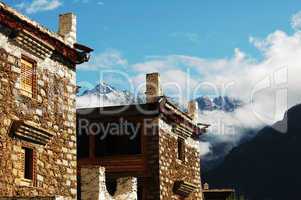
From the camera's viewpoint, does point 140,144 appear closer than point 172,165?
Yes

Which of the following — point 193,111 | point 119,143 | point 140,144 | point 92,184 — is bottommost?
point 92,184

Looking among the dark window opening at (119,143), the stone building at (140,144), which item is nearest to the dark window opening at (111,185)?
the stone building at (140,144)

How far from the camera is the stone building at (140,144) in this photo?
2414 centimetres

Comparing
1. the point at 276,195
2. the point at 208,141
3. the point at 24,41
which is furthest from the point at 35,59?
the point at 208,141

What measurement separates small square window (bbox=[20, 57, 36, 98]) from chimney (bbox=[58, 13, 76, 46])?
213 cm

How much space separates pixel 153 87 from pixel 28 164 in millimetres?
10046

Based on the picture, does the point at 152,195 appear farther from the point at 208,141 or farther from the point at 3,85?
the point at 208,141

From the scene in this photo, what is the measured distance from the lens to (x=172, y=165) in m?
25.7

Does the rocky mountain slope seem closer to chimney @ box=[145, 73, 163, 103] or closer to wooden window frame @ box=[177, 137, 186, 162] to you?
wooden window frame @ box=[177, 137, 186, 162]

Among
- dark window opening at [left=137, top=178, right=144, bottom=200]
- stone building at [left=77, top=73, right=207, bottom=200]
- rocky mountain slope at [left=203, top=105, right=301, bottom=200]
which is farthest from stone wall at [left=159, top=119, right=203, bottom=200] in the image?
rocky mountain slope at [left=203, top=105, right=301, bottom=200]

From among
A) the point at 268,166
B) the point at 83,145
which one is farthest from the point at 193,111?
the point at 268,166

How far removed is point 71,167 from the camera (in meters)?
17.5

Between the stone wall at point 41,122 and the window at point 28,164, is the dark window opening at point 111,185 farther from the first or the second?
the window at point 28,164

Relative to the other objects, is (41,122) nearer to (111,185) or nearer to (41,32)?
(41,32)
